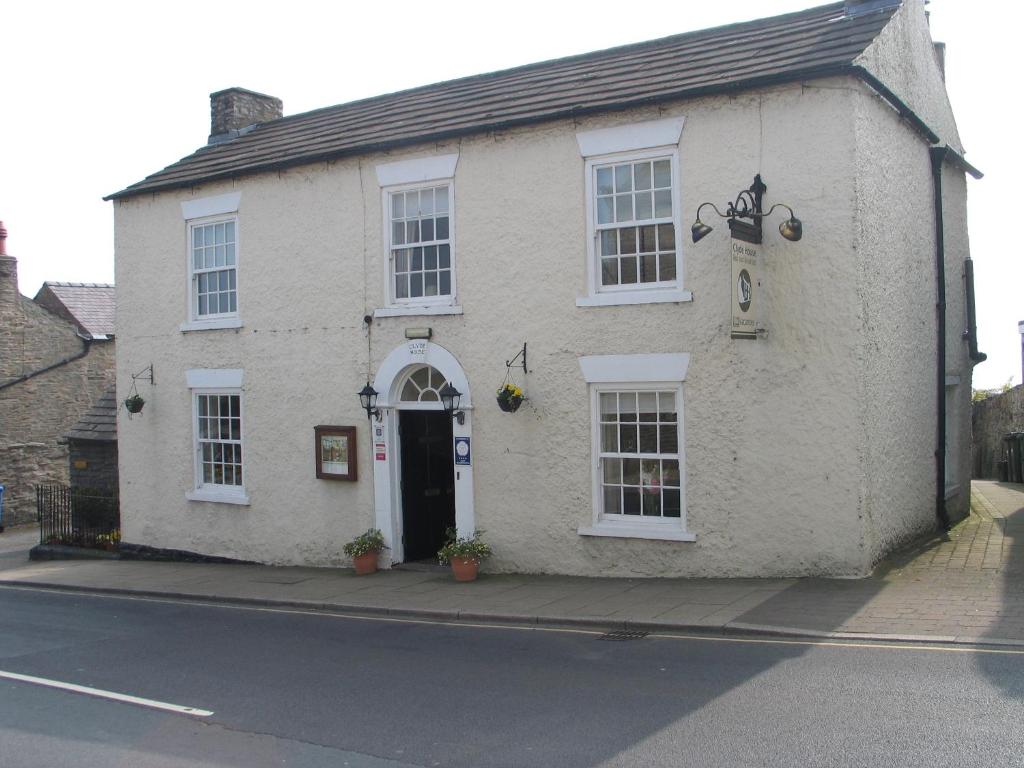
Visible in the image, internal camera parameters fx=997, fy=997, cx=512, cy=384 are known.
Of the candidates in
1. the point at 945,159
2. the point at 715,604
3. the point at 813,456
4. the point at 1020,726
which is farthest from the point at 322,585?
the point at 945,159

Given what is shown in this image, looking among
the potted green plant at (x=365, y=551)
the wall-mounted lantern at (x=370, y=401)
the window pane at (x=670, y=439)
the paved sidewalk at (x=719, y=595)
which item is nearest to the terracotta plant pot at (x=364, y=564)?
the potted green plant at (x=365, y=551)

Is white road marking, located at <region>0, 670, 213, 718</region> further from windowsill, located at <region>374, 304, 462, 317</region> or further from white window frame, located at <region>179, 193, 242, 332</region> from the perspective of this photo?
white window frame, located at <region>179, 193, 242, 332</region>

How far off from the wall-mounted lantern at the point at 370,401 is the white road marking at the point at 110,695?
20.1 feet

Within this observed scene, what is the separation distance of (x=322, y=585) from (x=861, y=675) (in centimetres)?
808

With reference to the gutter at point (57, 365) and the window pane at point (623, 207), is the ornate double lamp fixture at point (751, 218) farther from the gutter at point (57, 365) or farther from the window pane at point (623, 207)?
the gutter at point (57, 365)

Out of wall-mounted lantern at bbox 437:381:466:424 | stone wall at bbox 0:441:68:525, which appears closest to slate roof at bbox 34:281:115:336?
stone wall at bbox 0:441:68:525

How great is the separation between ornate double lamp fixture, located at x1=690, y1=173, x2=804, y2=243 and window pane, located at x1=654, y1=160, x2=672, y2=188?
0.77 metres

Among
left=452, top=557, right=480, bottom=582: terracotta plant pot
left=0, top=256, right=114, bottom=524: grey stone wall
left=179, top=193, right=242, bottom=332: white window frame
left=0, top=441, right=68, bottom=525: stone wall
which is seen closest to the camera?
left=452, top=557, right=480, bottom=582: terracotta plant pot

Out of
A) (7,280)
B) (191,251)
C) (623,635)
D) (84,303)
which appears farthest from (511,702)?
(84,303)

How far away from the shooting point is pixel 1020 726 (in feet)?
20.1

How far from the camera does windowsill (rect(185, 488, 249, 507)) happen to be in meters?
16.1

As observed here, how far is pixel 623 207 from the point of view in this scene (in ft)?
40.7

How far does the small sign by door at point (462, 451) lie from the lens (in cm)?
1364

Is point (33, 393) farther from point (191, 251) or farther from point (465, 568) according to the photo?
point (465, 568)
